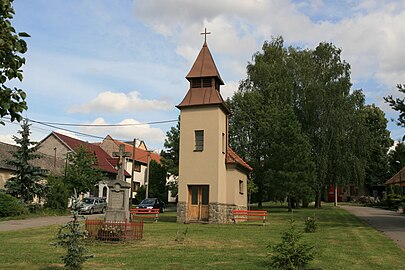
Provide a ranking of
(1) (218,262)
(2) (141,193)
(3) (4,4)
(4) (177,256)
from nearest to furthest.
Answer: (3) (4,4), (1) (218,262), (4) (177,256), (2) (141,193)

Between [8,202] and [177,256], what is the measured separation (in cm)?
2268

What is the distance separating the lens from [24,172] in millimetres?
34344

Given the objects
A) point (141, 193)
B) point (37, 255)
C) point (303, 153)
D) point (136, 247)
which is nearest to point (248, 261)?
point (136, 247)

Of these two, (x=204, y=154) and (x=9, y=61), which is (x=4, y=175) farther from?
(x=9, y=61)

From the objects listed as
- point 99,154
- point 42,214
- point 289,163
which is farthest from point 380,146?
point 42,214

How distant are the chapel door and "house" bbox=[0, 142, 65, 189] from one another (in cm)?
1687

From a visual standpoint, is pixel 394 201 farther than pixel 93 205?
Yes

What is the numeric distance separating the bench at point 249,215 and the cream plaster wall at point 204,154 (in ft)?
4.21

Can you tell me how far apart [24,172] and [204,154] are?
1653 centimetres

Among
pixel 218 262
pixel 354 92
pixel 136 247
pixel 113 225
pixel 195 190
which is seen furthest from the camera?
pixel 354 92

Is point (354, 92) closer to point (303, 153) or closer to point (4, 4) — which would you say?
point (303, 153)

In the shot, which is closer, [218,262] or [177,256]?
[218,262]

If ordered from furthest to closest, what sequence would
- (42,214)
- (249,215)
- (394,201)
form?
1. (394,201)
2. (42,214)
3. (249,215)

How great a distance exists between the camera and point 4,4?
4430mm
